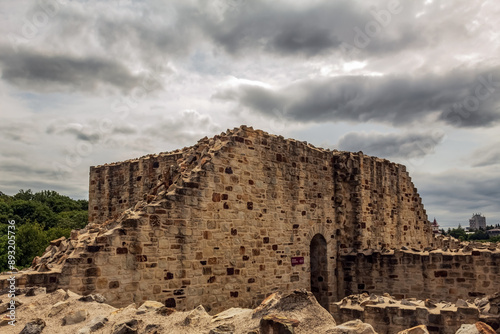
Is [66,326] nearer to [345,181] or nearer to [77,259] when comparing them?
[77,259]

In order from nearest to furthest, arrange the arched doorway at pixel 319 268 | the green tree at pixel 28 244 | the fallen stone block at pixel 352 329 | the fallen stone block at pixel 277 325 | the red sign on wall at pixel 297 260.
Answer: the fallen stone block at pixel 352 329 → the fallen stone block at pixel 277 325 → the red sign on wall at pixel 297 260 → the arched doorway at pixel 319 268 → the green tree at pixel 28 244

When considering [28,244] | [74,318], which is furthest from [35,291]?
[28,244]

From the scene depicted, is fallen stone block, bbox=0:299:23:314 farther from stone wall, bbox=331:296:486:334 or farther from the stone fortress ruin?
stone wall, bbox=331:296:486:334

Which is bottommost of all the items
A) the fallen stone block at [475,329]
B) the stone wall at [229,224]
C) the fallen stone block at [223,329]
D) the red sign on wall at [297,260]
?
the fallen stone block at [223,329]

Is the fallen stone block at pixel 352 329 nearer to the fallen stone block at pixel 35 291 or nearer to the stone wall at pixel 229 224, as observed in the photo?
the stone wall at pixel 229 224

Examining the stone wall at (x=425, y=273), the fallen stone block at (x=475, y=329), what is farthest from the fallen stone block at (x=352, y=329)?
the stone wall at (x=425, y=273)

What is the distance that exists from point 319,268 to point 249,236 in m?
4.25

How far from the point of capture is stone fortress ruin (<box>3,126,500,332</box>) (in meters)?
8.41

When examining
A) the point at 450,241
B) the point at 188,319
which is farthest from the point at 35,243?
the point at 188,319

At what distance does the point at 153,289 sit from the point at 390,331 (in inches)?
179

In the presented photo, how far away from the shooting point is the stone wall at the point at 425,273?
11.6 m

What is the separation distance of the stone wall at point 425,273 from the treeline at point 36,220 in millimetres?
22090

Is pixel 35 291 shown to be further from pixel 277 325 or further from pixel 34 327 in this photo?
pixel 277 325

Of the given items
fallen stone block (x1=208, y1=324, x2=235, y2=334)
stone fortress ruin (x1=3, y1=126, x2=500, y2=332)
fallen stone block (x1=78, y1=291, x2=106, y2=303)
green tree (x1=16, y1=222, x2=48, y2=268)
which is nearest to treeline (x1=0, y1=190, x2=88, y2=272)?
green tree (x1=16, y1=222, x2=48, y2=268)
